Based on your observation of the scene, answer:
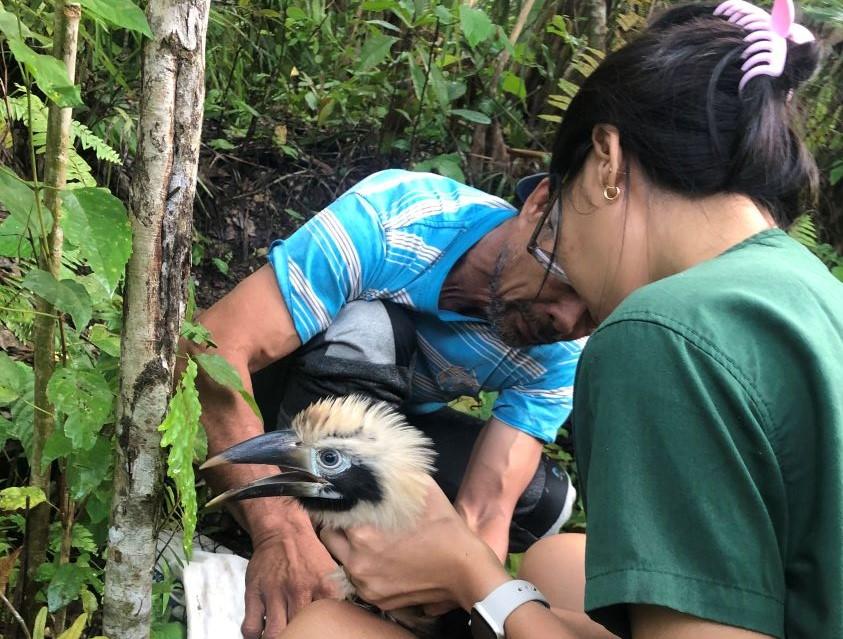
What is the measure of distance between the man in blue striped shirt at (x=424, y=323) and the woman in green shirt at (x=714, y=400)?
52 centimetres

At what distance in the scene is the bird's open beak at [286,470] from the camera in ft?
6.24

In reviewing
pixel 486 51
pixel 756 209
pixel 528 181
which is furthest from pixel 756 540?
pixel 486 51

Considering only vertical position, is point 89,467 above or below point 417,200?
below

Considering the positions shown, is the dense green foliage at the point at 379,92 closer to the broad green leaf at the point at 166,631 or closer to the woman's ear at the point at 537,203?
the broad green leaf at the point at 166,631

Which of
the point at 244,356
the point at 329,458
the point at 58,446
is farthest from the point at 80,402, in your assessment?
the point at 244,356

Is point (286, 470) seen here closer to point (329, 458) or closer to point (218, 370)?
point (329, 458)

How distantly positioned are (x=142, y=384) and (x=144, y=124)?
47 cm

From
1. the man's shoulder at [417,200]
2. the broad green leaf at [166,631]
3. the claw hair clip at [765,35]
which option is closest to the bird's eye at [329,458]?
the broad green leaf at [166,631]

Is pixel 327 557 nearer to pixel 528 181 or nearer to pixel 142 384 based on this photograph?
pixel 142 384

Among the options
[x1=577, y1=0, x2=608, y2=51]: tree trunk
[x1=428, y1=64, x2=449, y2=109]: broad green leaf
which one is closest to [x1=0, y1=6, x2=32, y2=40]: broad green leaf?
[x1=428, y1=64, x2=449, y2=109]: broad green leaf

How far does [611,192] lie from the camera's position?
1628mm

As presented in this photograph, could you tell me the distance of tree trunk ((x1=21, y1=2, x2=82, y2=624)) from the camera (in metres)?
1.59

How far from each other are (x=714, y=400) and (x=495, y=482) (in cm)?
184

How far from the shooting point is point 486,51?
4656 mm
